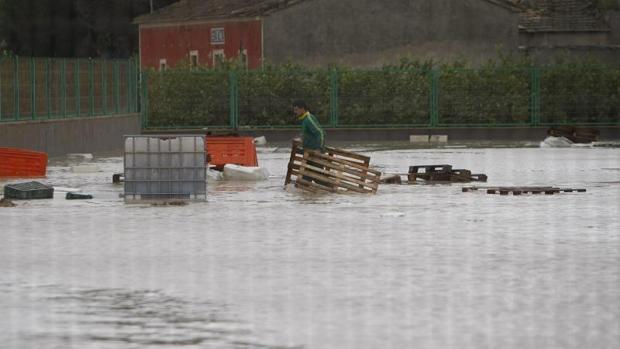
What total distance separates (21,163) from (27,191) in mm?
6088

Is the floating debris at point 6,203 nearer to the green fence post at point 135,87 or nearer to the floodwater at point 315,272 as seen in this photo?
the floodwater at point 315,272

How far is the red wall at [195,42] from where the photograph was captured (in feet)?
201

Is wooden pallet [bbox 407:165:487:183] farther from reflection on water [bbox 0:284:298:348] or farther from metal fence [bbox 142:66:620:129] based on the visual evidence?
metal fence [bbox 142:66:620:129]

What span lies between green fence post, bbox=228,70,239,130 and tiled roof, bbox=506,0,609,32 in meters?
14.9

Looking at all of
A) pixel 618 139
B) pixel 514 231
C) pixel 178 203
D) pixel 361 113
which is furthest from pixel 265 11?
pixel 514 231

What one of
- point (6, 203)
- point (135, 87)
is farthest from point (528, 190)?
point (135, 87)

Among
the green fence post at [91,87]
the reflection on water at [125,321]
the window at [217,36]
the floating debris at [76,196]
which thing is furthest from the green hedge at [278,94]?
the reflection on water at [125,321]

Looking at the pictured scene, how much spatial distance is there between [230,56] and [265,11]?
2609mm

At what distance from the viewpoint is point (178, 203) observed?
2205 cm

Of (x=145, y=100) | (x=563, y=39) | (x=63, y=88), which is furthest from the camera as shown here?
(x=563, y=39)

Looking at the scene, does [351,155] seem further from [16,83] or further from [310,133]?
[16,83]

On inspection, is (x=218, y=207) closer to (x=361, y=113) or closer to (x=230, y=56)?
(x=361, y=113)

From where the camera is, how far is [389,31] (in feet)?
195

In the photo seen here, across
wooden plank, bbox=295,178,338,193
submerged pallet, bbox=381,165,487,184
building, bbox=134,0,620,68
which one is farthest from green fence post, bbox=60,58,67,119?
building, bbox=134,0,620,68
